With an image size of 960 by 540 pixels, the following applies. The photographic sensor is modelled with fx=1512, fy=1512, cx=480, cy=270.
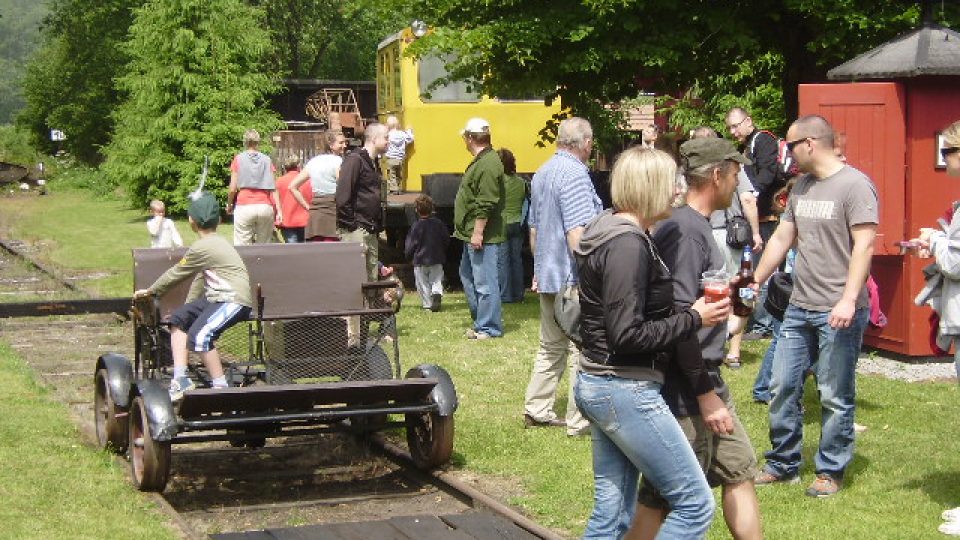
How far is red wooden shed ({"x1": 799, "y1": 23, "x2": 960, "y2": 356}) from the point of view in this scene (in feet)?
38.8

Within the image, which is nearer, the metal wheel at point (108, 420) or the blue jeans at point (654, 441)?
the blue jeans at point (654, 441)

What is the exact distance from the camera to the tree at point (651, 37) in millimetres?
14695

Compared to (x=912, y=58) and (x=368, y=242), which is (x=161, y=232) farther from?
(x=912, y=58)

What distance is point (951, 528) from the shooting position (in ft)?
23.1

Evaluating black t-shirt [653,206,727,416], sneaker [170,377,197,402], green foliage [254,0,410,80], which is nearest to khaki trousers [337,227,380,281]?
sneaker [170,377,197,402]

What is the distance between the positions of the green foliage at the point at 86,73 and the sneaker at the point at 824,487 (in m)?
44.2

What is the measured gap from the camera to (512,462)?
8961 millimetres

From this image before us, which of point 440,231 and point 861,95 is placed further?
point 440,231

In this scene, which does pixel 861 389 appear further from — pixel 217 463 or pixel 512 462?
pixel 217 463

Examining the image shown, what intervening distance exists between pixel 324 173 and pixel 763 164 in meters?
4.33

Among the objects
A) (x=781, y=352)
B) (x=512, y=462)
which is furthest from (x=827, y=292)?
(x=512, y=462)

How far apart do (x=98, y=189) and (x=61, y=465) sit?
3956cm

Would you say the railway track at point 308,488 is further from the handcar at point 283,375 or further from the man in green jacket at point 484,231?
the man in green jacket at point 484,231

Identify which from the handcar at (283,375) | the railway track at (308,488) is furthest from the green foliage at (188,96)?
the handcar at (283,375)
